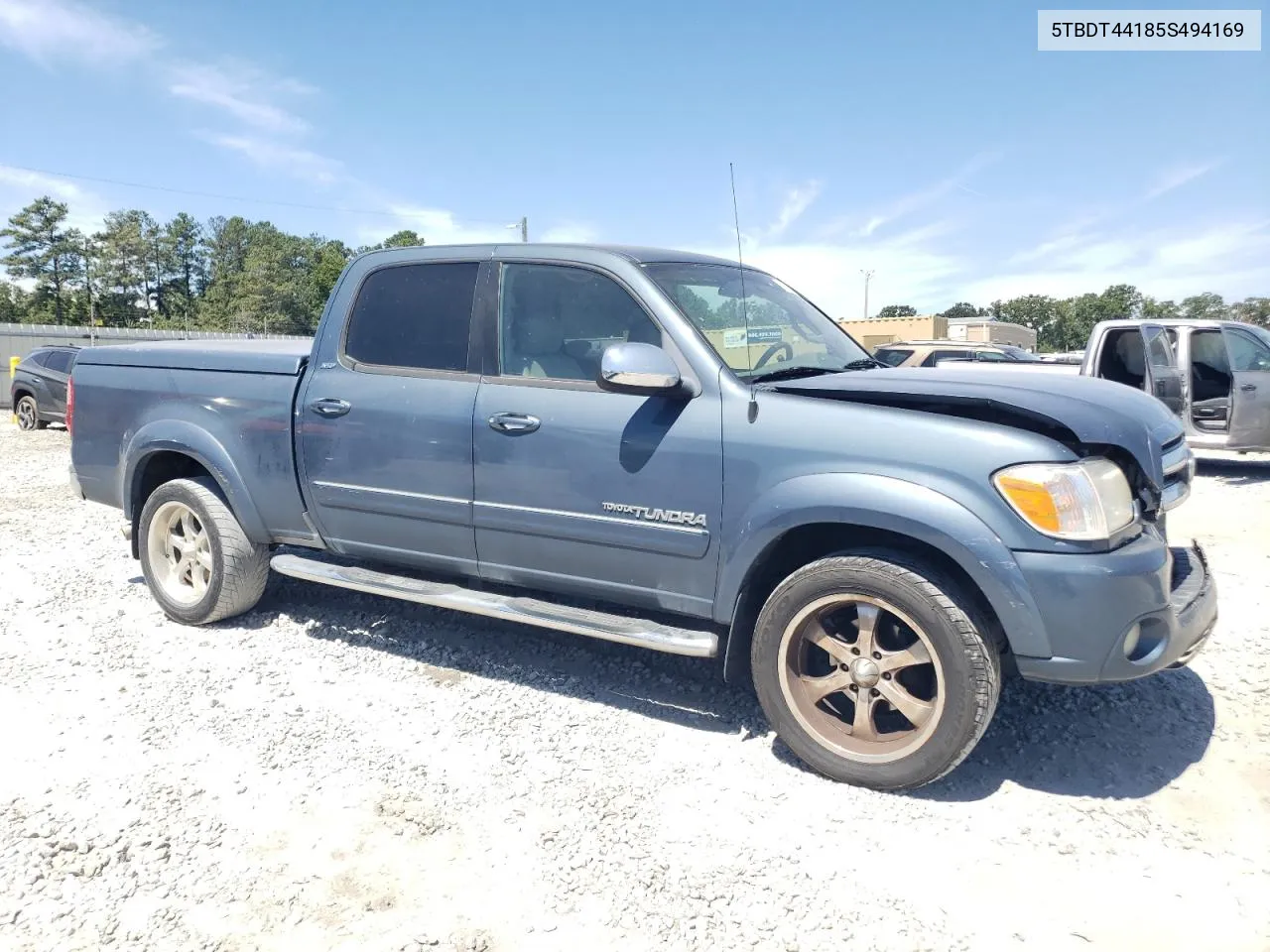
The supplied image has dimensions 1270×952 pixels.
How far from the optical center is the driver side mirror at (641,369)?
3283 mm

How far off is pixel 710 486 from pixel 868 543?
2.05 ft

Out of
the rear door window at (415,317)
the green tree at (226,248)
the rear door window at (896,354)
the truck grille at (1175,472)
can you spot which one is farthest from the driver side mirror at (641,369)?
the green tree at (226,248)

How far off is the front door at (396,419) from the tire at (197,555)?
0.64m

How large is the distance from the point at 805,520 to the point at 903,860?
1150 mm

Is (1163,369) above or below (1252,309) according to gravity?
below

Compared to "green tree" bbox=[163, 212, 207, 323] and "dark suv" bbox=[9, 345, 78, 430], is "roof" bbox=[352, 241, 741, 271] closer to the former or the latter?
"dark suv" bbox=[9, 345, 78, 430]

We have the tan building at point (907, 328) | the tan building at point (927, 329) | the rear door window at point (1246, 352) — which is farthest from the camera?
the tan building at point (907, 328)

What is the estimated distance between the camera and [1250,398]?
964 cm

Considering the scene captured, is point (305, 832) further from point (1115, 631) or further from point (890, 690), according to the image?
point (1115, 631)

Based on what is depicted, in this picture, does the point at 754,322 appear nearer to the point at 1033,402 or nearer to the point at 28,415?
the point at 1033,402

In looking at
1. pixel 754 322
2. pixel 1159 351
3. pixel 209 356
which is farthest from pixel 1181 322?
pixel 209 356

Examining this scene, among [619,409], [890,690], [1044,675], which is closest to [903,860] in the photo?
[890,690]

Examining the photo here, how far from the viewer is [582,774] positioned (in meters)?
3.31

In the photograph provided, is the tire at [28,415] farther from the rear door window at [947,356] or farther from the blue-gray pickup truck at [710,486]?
the rear door window at [947,356]
